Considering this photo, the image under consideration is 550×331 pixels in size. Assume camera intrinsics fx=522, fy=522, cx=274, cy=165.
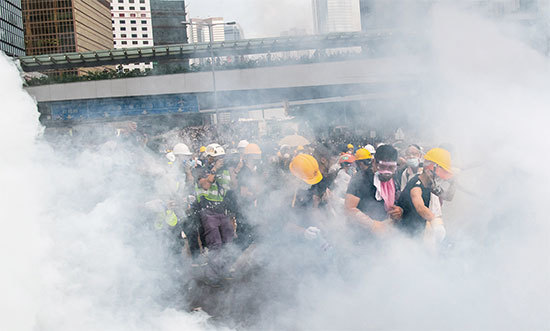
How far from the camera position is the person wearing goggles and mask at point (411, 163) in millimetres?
6789

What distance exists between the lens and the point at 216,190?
636 cm

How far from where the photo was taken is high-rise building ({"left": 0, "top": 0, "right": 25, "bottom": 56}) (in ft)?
234

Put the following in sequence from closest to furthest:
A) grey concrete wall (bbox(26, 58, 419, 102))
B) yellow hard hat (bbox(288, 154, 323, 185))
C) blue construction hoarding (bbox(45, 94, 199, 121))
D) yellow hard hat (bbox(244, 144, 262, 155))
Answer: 1. yellow hard hat (bbox(288, 154, 323, 185))
2. grey concrete wall (bbox(26, 58, 419, 102))
3. yellow hard hat (bbox(244, 144, 262, 155))
4. blue construction hoarding (bbox(45, 94, 199, 121))

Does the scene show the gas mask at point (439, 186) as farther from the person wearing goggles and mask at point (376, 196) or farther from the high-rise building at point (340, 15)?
the high-rise building at point (340, 15)

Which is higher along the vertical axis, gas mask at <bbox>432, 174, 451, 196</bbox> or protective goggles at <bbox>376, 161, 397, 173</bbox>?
protective goggles at <bbox>376, 161, 397, 173</bbox>

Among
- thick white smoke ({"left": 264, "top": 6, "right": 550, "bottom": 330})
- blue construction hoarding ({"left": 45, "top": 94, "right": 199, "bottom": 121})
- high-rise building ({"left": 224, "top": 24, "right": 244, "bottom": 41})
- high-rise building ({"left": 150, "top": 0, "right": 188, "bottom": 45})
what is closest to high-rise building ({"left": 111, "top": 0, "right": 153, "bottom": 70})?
high-rise building ({"left": 150, "top": 0, "right": 188, "bottom": 45})

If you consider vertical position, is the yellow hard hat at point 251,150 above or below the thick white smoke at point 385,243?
above

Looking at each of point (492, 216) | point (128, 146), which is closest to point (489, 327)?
point (492, 216)

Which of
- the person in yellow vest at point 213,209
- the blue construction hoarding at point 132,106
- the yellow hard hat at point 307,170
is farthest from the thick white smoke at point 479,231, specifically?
the blue construction hoarding at point 132,106

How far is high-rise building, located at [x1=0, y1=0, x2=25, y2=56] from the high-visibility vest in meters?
72.3

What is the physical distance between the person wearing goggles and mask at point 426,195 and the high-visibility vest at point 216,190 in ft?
8.17

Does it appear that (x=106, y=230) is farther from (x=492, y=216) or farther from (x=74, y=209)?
(x=492, y=216)

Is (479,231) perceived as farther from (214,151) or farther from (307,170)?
(214,151)

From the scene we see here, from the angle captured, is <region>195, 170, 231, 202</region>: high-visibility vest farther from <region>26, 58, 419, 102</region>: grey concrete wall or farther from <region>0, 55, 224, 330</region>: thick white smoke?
<region>26, 58, 419, 102</region>: grey concrete wall
